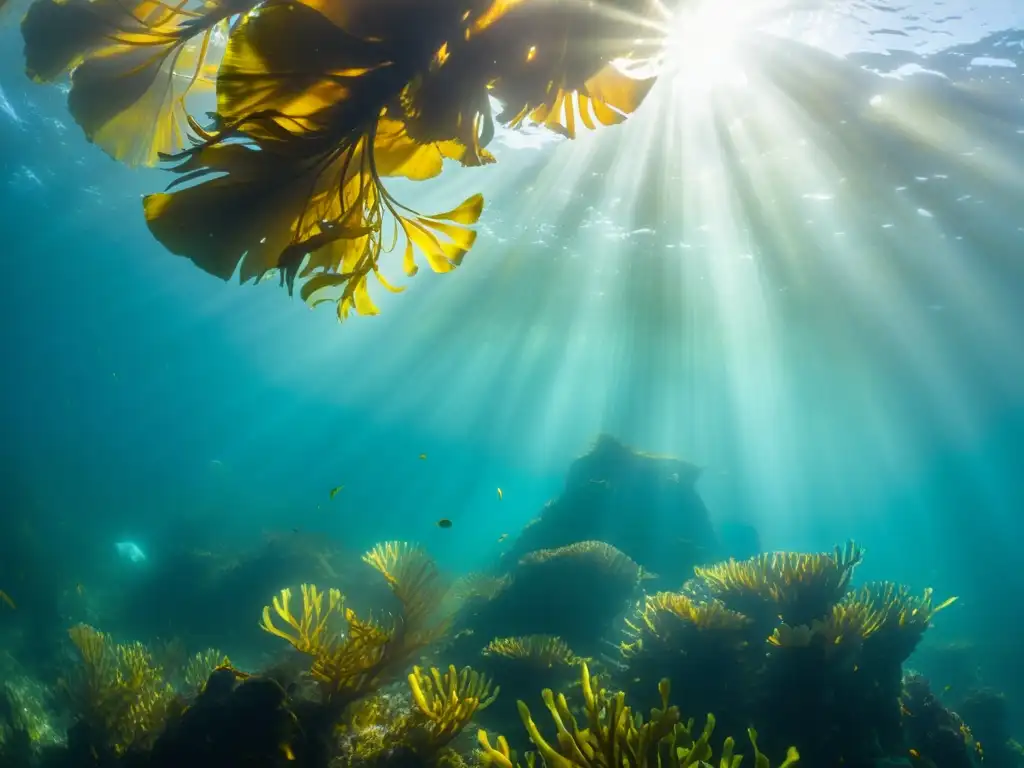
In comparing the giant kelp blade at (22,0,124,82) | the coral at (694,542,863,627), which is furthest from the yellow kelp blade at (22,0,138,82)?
the coral at (694,542,863,627)

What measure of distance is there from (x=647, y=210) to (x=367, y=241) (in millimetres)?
14236

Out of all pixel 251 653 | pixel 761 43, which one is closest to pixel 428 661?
pixel 251 653

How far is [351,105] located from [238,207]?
530 millimetres

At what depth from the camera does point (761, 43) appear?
29.6 feet

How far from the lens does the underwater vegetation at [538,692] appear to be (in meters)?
3.04

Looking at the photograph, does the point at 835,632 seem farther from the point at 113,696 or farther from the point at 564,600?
the point at 113,696

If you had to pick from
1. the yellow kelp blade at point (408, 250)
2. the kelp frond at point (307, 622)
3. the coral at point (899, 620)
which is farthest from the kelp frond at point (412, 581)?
the coral at point (899, 620)

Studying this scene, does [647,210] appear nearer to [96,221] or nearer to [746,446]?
[96,221]

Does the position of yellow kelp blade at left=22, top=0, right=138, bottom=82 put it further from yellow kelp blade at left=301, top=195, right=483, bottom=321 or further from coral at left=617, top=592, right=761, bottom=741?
coral at left=617, top=592, right=761, bottom=741

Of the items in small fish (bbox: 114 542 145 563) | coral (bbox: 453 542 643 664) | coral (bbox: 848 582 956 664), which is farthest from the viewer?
small fish (bbox: 114 542 145 563)

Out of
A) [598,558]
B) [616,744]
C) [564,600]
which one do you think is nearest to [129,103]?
[616,744]

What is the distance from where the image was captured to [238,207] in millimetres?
1763

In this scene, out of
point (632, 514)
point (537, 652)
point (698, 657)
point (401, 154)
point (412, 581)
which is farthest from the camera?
point (632, 514)

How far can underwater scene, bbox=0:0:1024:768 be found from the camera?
189cm
